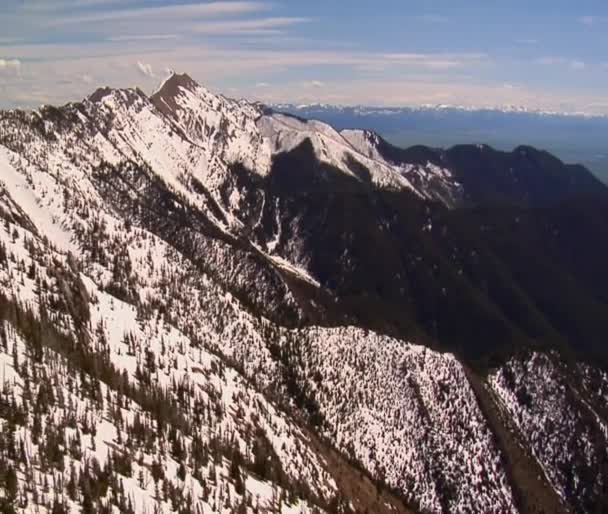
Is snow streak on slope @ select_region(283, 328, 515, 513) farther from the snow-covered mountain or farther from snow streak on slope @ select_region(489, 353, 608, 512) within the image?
snow streak on slope @ select_region(489, 353, 608, 512)

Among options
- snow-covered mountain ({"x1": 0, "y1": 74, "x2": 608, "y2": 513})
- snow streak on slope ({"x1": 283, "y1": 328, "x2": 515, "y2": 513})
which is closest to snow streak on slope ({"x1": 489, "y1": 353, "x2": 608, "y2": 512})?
snow-covered mountain ({"x1": 0, "y1": 74, "x2": 608, "y2": 513})

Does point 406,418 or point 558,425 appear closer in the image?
point 406,418

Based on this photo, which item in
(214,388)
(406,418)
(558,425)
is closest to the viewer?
(214,388)

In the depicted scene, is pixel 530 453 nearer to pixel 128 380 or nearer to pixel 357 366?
pixel 357 366

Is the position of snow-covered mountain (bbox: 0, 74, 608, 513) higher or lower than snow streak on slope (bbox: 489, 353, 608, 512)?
higher

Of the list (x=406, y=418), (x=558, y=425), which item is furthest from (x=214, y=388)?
(x=558, y=425)

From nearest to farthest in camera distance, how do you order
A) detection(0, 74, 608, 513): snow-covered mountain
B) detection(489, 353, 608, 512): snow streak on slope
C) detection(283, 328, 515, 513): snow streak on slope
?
detection(0, 74, 608, 513): snow-covered mountain, detection(283, 328, 515, 513): snow streak on slope, detection(489, 353, 608, 512): snow streak on slope

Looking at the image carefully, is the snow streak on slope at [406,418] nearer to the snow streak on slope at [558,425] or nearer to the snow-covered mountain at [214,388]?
the snow-covered mountain at [214,388]

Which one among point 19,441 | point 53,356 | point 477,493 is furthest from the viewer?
point 477,493

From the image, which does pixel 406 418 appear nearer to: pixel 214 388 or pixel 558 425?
pixel 558 425

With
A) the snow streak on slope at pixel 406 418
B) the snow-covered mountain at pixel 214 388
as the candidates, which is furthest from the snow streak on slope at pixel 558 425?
the snow streak on slope at pixel 406 418

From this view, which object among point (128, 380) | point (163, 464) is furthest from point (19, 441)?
point (128, 380)
